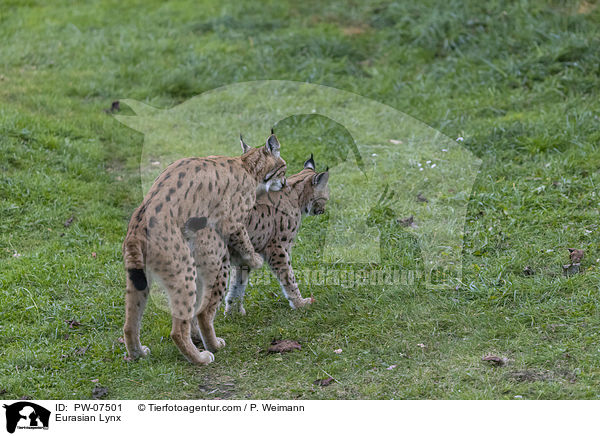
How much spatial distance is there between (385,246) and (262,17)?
28.1ft

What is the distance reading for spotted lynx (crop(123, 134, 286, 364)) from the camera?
6308mm

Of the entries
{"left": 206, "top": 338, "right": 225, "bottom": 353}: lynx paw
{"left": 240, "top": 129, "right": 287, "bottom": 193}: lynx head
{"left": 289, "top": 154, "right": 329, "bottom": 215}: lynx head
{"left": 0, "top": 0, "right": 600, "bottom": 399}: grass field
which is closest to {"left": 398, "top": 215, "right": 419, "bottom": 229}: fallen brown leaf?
{"left": 0, "top": 0, "right": 600, "bottom": 399}: grass field

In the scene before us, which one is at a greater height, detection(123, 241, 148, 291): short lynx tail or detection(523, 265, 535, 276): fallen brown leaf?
detection(123, 241, 148, 291): short lynx tail

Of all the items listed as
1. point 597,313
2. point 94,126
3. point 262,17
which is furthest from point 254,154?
point 262,17

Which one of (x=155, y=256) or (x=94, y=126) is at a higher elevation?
(x=155, y=256)

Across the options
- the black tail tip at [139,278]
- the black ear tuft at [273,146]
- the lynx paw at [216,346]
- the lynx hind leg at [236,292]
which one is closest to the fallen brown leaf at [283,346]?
the lynx paw at [216,346]

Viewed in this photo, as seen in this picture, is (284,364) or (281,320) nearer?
(284,364)

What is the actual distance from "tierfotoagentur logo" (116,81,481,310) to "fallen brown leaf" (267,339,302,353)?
126 centimetres

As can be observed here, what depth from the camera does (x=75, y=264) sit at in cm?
861

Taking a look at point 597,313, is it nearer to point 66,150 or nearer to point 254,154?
point 254,154

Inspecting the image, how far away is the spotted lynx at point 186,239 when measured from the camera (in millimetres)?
6308
